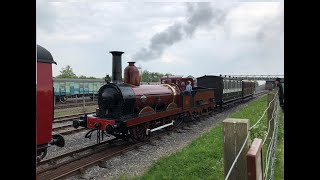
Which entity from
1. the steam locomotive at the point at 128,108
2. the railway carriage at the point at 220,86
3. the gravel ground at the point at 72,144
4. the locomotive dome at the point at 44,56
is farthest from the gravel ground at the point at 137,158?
the railway carriage at the point at 220,86

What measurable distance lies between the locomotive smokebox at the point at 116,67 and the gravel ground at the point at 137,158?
2.28 meters

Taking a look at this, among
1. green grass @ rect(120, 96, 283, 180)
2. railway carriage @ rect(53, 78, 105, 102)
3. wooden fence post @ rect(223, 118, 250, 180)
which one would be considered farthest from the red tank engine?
railway carriage @ rect(53, 78, 105, 102)

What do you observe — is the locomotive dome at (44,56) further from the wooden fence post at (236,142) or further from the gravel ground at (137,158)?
the wooden fence post at (236,142)

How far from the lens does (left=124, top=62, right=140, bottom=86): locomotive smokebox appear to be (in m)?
10.1

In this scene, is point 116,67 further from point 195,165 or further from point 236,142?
point 236,142

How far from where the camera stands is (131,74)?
10.1 m

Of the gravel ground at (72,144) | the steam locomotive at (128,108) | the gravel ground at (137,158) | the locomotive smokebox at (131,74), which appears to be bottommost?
the gravel ground at (137,158)

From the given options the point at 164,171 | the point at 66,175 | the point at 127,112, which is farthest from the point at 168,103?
the point at 66,175

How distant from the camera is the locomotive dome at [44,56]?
4.90 m

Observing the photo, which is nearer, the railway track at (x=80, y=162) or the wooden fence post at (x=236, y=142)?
the wooden fence post at (x=236, y=142)
